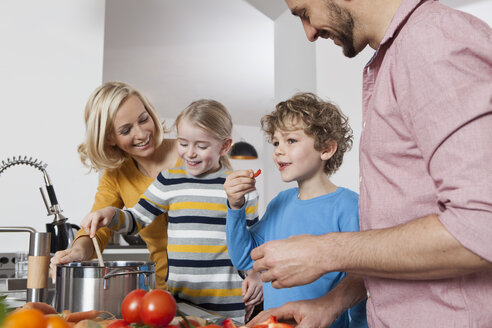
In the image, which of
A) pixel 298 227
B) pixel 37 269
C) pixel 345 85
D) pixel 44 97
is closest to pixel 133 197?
pixel 37 269

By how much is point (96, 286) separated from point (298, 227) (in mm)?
606

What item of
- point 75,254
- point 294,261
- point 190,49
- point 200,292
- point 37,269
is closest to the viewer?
point 294,261

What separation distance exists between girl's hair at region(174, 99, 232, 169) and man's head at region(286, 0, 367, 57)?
77cm

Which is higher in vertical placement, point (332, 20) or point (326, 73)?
point (326, 73)

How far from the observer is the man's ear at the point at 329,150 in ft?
4.59

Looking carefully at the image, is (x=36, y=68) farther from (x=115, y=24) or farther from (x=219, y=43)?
(x=219, y=43)

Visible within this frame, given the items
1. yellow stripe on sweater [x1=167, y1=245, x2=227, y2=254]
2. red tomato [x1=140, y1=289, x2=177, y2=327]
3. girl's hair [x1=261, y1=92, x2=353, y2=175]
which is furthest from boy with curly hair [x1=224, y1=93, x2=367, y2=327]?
red tomato [x1=140, y1=289, x2=177, y2=327]

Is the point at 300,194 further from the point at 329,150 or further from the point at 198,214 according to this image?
the point at 198,214

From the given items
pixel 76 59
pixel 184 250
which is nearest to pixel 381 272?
pixel 184 250

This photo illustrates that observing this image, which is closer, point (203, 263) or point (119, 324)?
point (119, 324)

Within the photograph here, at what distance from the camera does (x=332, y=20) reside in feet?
2.91

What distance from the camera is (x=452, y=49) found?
64 cm

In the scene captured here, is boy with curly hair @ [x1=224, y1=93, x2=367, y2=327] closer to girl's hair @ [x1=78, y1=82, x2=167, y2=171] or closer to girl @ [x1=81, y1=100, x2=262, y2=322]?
girl @ [x1=81, y1=100, x2=262, y2=322]

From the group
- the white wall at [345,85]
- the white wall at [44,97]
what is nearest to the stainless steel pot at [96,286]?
the white wall at [44,97]
